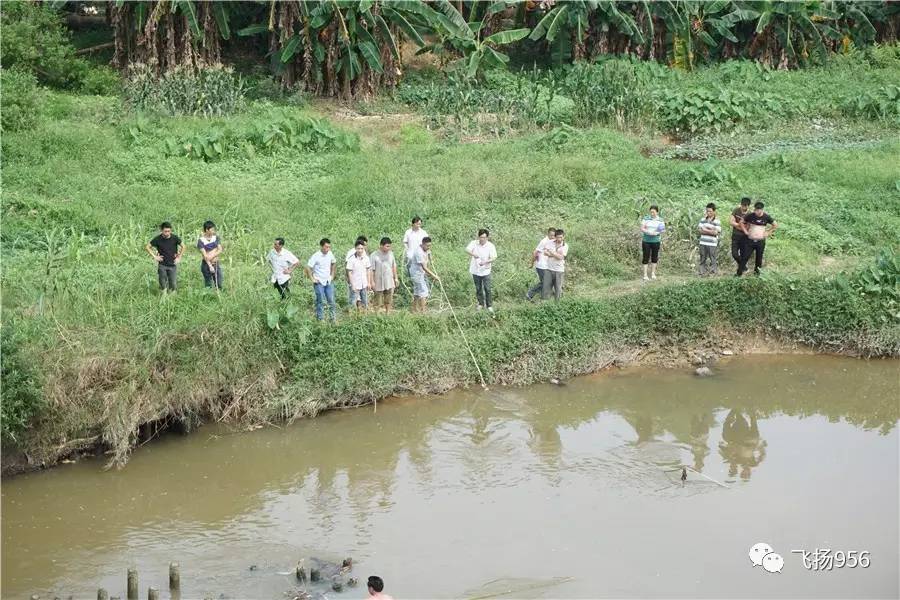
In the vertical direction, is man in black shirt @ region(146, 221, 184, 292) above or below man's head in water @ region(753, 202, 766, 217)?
below

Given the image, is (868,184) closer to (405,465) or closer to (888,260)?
(888,260)

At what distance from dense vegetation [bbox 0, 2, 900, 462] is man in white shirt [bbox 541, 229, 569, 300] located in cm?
33

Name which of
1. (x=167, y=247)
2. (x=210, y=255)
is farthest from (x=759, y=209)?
(x=167, y=247)

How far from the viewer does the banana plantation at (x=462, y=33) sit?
21781 mm

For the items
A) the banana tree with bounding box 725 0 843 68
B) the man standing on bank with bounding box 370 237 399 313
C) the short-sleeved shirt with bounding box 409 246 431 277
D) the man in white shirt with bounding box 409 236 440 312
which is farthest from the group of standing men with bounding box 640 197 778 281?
the banana tree with bounding box 725 0 843 68

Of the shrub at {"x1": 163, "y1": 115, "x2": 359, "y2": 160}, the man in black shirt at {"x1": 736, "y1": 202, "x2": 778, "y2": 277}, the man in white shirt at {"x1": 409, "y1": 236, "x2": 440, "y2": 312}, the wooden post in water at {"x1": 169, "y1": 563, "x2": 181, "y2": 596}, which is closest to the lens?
the wooden post in water at {"x1": 169, "y1": 563, "x2": 181, "y2": 596}

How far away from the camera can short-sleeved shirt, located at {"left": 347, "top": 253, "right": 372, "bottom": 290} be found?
1461 centimetres

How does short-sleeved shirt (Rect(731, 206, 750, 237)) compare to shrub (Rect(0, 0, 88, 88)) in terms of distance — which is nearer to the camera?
short-sleeved shirt (Rect(731, 206, 750, 237))

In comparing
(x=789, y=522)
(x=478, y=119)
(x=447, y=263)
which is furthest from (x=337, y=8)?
(x=789, y=522)

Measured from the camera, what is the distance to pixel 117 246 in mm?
16031

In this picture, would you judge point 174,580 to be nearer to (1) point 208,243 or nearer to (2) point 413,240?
(1) point 208,243

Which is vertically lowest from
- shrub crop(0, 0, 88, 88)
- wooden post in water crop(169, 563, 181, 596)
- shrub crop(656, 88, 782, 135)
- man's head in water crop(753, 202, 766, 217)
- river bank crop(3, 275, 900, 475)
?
wooden post in water crop(169, 563, 181, 596)

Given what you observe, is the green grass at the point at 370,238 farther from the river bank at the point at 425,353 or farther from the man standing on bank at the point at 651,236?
the man standing on bank at the point at 651,236

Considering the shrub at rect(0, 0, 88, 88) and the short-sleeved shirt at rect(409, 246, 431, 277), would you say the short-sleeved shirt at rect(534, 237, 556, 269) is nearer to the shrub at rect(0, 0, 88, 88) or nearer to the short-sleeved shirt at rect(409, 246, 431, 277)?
the short-sleeved shirt at rect(409, 246, 431, 277)
